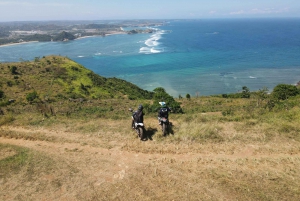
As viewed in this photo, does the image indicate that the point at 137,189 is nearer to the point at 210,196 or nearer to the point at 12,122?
the point at 210,196

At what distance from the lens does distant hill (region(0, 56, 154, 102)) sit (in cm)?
3347

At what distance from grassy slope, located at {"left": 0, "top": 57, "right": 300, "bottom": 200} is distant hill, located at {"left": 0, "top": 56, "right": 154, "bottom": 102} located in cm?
2178

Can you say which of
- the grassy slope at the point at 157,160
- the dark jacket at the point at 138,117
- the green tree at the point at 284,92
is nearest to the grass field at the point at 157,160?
the grassy slope at the point at 157,160

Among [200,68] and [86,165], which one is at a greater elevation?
[86,165]

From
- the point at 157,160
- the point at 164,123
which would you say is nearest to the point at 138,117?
the point at 164,123

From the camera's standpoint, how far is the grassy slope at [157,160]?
6812 millimetres

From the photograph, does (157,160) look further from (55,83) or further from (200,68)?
(200,68)

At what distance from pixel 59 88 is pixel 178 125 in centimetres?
3093

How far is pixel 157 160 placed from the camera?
836cm

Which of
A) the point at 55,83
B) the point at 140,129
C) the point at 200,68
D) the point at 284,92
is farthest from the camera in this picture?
the point at 200,68

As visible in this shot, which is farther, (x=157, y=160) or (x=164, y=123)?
(x=164, y=123)

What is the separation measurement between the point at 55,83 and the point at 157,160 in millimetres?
35225

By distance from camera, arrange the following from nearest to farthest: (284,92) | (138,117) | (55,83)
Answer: (138,117), (284,92), (55,83)

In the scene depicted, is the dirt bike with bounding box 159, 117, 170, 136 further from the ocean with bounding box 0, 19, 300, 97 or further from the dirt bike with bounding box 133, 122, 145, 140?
the ocean with bounding box 0, 19, 300, 97
